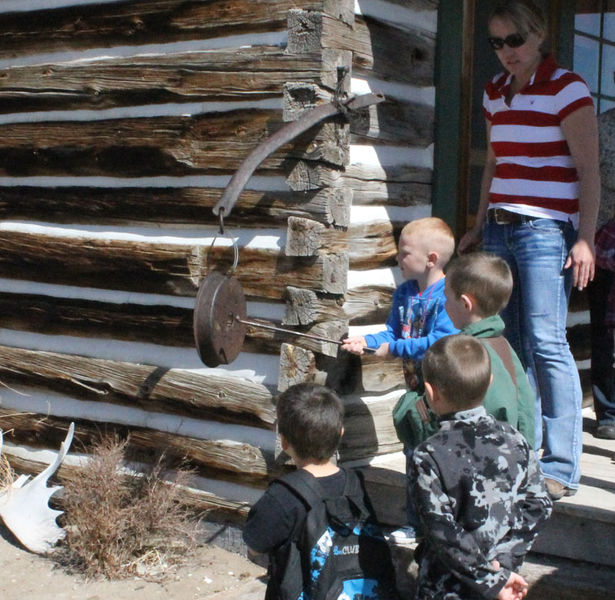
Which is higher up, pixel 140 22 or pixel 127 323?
pixel 140 22

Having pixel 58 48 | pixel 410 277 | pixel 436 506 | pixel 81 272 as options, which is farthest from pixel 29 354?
pixel 436 506

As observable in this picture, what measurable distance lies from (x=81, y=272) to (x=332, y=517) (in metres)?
2.64

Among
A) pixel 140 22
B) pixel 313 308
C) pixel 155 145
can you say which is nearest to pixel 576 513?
pixel 313 308

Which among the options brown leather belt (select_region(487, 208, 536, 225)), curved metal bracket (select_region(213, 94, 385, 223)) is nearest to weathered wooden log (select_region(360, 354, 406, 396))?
brown leather belt (select_region(487, 208, 536, 225))

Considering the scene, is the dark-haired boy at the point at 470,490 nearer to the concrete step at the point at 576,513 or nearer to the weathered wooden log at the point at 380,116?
the concrete step at the point at 576,513

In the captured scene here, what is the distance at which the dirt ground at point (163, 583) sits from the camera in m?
4.51

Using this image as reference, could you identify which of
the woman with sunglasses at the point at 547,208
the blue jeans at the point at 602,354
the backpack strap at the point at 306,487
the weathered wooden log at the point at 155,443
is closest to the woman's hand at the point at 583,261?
the woman with sunglasses at the point at 547,208

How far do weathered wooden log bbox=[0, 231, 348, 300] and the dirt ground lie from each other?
4.10 feet

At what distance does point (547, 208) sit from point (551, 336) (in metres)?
0.50

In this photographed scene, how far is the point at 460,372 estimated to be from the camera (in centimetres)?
303

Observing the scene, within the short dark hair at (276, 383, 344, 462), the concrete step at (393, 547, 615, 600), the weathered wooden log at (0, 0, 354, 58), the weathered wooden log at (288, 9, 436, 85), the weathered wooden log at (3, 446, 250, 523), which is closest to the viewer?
the short dark hair at (276, 383, 344, 462)

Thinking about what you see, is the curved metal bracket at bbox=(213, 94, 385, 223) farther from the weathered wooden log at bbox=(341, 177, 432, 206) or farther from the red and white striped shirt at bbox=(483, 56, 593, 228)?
the red and white striped shirt at bbox=(483, 56, 593, 228)

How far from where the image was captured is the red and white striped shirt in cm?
398

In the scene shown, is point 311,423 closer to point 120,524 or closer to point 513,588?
point 513,588
